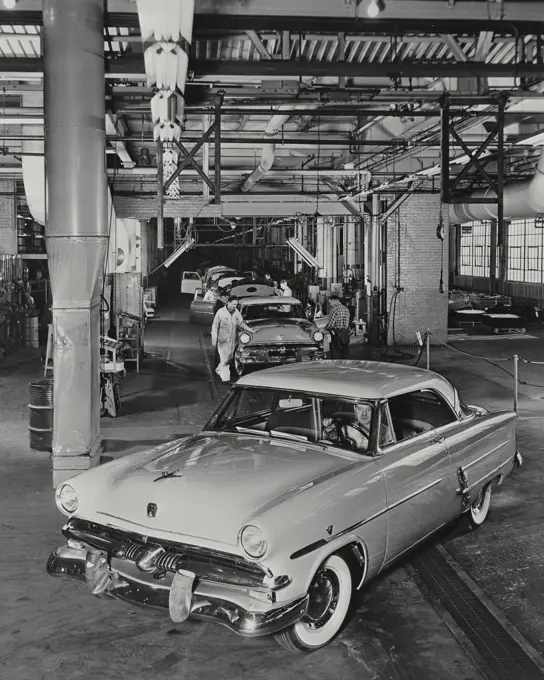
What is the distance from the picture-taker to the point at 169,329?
26469 mm

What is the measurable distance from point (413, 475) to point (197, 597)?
6.35ft

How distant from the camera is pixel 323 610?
4910 millimetres

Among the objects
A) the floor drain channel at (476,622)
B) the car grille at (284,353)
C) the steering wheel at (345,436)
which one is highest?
the steering wheel at (345,436)

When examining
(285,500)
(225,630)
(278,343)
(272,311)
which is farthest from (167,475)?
(272,311)

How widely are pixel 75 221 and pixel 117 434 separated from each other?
151 inches

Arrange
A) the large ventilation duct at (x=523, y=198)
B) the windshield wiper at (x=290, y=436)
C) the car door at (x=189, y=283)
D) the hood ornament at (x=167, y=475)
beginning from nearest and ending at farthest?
the hood ornament at (x=167, y=475) → the windshield wiper at (x=290, y=436) → the large ventilation duct at (x=523, y=198) → the car door at (x=189, y=283)

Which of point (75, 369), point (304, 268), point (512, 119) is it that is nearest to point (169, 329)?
point (304, 268)

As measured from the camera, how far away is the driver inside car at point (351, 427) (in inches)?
237

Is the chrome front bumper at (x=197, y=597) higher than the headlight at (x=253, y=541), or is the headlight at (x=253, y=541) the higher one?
the headlight at (x=253, y=541)

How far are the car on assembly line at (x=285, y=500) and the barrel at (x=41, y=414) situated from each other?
3.99 meters

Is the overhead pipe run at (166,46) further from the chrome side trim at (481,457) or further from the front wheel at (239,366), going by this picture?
the front wheel at (239,366)

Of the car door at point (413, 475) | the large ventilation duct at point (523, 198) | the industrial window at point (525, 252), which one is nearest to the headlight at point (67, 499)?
the car door at point (413, 475)

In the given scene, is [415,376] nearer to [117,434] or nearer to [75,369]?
[75,369]

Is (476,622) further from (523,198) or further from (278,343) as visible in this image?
(523,198)
